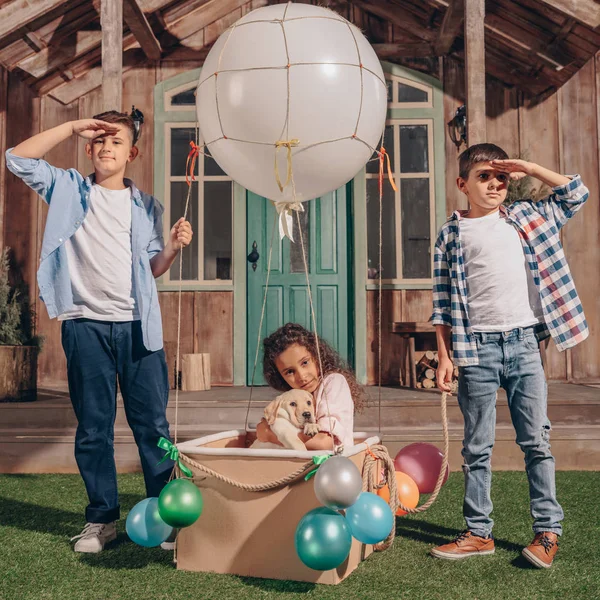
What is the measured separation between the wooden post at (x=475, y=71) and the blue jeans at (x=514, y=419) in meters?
2.46

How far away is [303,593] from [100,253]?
4.66 ft

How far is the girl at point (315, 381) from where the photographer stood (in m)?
2.46

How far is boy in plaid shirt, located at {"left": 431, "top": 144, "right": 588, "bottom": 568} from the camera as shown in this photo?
2465 mm

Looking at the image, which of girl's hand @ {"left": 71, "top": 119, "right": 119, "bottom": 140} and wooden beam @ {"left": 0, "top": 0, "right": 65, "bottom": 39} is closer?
girl's hand @ {"left": 71, "top": 119, "right": 119, "bottom": 140}

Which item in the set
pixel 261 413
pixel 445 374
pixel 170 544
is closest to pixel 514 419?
pixel 445 374

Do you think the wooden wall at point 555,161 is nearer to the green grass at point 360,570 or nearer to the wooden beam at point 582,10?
the wooden beam at point 582,10

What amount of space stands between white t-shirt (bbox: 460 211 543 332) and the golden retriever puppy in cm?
66

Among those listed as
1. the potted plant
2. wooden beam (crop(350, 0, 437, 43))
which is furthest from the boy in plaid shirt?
wooden beam (crop(350, 0, 437, 43))

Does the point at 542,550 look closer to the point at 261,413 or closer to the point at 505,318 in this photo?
the point at 505,318

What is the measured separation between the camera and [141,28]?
18.5 feet

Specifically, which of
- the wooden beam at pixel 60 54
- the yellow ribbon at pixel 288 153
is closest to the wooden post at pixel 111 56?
the wooden beam at pixel 60 54

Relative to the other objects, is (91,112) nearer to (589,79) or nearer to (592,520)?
(589,79)

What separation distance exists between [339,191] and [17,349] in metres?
2.92

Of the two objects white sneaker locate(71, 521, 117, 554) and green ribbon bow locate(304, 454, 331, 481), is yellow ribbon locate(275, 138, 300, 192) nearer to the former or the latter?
green ribbon bow locate(304, 454, 331, 481)
